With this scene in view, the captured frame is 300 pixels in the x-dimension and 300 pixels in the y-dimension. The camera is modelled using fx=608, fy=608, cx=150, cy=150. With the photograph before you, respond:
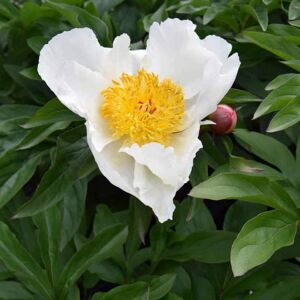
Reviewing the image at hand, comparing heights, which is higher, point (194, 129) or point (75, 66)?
point (75, 66)

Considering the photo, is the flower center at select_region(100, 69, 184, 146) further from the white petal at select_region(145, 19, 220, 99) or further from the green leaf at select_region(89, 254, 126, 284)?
the green leaf at select_region(89, 254, 126, 284)

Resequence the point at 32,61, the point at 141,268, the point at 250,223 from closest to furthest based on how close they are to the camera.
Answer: the point at 250,223 < the point at 141,268 < the point at 32,61

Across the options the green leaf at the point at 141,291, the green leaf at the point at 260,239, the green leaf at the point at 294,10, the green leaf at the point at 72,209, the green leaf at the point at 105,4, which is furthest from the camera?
the green leaf at the point at 105,4

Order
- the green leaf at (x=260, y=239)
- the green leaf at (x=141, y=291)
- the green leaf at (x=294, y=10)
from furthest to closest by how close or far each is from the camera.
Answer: the green leaf at (x=294, y=10) → the green leaf at (x=141, y=291) → the green leaf at (x=260, y=239)

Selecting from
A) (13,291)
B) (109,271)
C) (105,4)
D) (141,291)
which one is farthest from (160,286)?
(105,4)

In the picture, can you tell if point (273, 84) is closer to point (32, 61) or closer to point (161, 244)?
point (161, 244)

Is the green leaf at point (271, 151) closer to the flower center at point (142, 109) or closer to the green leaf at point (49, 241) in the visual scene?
the flower center at point (142, 109)

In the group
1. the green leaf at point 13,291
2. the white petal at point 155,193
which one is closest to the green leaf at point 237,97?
the white petal at point 155,193

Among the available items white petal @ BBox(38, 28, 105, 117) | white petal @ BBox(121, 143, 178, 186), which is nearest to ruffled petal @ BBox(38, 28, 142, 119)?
white petal @ BBox(38, 28, 105, 117)

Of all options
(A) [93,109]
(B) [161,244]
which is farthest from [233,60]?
(B) [161,244]
